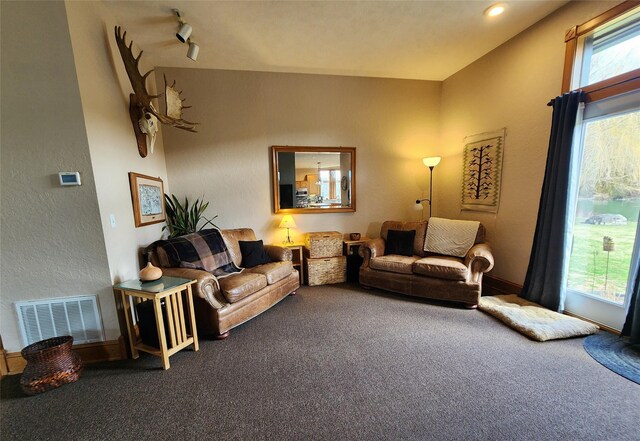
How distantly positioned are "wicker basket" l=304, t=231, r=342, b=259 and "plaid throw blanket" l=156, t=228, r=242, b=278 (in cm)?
103

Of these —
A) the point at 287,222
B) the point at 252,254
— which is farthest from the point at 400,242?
the point at 252,254

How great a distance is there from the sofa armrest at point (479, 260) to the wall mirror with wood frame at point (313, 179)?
1747 mm

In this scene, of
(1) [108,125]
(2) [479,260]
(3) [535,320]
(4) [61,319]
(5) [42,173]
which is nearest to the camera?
(5) [42,173]

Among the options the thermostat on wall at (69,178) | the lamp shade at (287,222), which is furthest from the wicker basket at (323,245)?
the thermostat on wall at (69,178)

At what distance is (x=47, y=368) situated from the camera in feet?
5.57

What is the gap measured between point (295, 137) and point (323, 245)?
1.67 metres

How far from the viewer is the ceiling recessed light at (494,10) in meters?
2.31

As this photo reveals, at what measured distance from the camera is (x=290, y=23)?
97.3 inches

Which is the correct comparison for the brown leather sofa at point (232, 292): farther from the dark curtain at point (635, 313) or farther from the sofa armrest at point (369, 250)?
the dark curtain at point (635, 313)

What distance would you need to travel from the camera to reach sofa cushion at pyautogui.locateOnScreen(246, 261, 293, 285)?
2770 millimetres

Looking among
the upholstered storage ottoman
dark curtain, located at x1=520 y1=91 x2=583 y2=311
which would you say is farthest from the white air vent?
dark curtain, located at x1=520 y1=91 x2=583 y2=311

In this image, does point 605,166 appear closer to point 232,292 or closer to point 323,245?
point 323,245

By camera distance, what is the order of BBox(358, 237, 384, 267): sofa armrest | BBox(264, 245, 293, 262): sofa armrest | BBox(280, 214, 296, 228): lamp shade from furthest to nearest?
BBox(280, 214, 296, 228): lamp shade → BBox(358, 237, 384, 267): sofa armrest → BBox(264, 245, 293, 262): sofa armrest

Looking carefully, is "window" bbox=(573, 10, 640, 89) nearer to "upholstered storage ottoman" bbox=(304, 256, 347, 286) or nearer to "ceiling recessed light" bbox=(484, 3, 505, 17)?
"ceiling recessed light" bbox=(484, 3, 505, 17)
